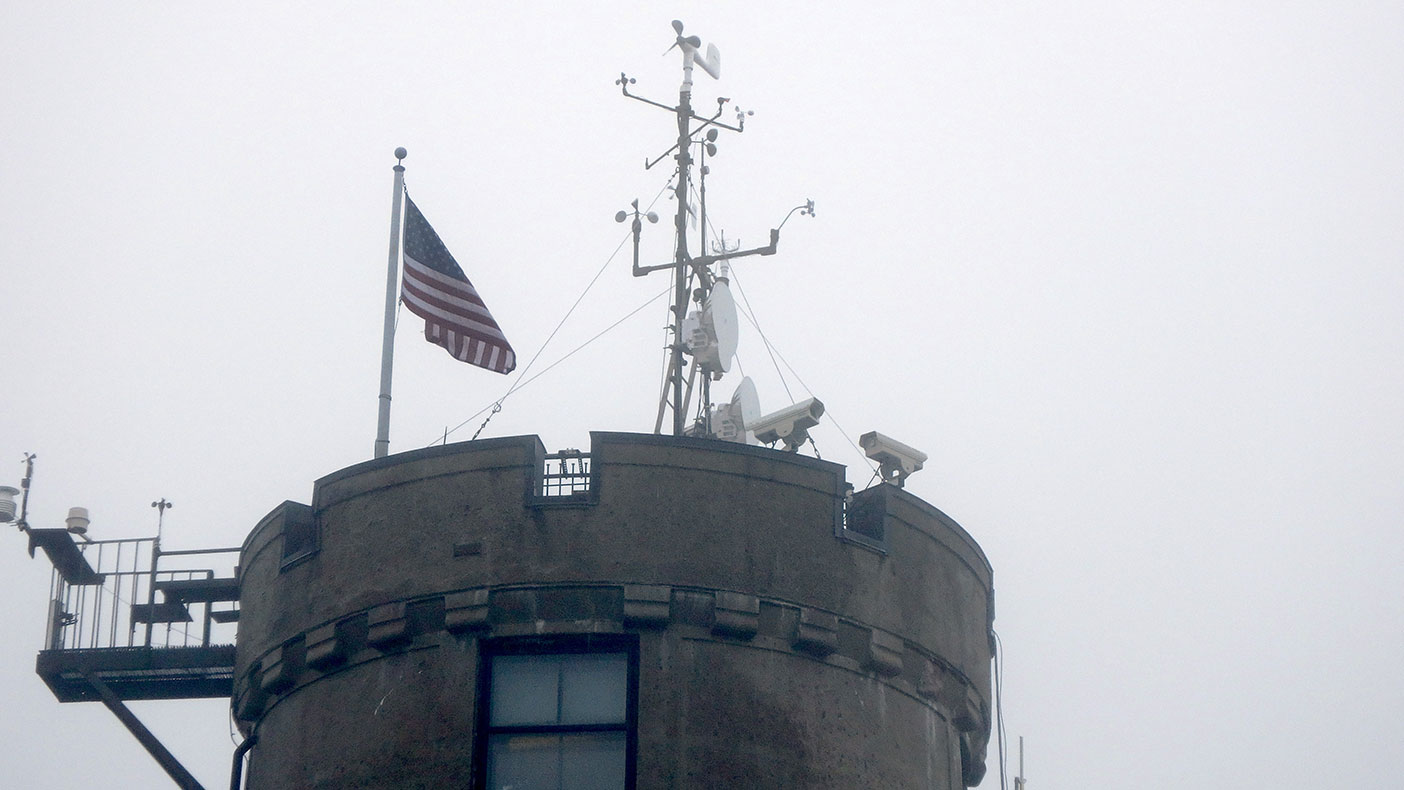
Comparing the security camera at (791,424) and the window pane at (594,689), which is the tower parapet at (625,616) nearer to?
the window pane at (594,689)

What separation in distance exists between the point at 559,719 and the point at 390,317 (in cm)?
656

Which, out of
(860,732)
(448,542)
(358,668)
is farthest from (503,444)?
(860,732)

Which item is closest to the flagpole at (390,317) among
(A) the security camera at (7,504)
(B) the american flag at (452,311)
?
(B) the american flag at (452,311)

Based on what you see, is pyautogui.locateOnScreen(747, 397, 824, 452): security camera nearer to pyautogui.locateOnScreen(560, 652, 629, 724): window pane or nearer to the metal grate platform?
pyautogui.locateOnScreen(560, 652, 629, 724): window pane

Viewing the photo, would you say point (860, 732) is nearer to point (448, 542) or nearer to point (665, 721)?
point (665, 721)

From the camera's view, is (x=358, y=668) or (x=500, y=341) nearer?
(x=358, y=668)

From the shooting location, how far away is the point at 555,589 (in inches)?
771

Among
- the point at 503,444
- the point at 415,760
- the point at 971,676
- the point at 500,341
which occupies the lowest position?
the point at 415,760

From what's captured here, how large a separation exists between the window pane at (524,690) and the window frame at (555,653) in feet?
0.16

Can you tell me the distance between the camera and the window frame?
19.1 m

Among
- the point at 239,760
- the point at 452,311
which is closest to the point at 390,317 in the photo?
the point at 452,311

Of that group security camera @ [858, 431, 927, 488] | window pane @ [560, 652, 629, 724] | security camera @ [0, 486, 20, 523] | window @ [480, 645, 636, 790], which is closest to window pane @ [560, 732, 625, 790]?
window @ [480, 645, 636, 790]

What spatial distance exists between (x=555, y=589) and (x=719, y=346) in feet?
20.5

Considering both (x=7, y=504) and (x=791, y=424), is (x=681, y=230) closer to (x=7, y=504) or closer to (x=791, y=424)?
(x=791, y=424)
